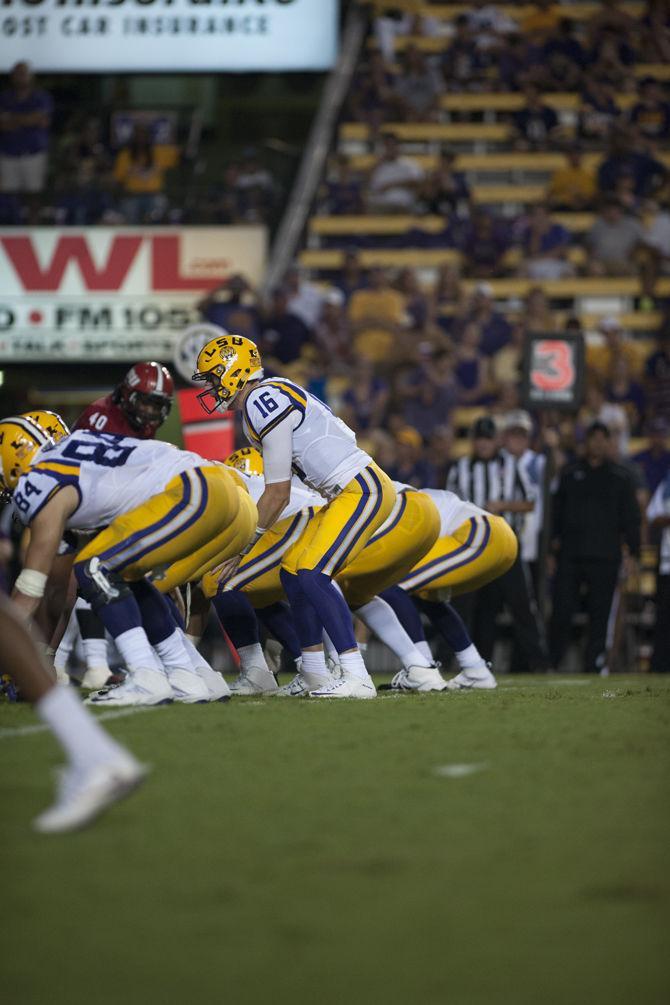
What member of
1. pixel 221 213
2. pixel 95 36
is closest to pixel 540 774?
pixel 221 213

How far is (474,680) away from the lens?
32.8 feet

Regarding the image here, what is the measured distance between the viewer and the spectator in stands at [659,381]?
16.2 meters

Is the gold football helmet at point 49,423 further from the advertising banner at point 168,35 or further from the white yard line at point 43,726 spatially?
the advertising banner at point 168,35

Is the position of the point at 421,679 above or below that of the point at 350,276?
below

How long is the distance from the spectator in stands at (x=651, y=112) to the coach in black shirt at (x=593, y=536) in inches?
303

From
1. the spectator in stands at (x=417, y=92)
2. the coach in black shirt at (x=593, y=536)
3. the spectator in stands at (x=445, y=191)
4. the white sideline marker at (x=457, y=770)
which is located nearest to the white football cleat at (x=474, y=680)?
the coach in black shirt at (x=593, y=536)

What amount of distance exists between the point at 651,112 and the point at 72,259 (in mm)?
7394

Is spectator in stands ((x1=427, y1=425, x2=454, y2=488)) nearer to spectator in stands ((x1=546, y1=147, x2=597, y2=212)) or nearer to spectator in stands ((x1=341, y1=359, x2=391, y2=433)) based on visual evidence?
spectator in stands ((x1=341, y1=359, x2=391, y2=433))

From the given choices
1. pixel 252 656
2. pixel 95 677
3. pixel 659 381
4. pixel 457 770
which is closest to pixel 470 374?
pixel 659 381

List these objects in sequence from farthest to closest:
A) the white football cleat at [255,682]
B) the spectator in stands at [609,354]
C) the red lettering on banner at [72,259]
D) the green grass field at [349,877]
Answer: the red lettering on banner at [72,259] < the spectator in stands at [609,354] < the white football cleat at [255,682] < the green grass field at [349,877]

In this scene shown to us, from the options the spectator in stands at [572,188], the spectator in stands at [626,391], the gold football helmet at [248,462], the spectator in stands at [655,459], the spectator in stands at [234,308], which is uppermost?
the spectator in stands at [572,188]

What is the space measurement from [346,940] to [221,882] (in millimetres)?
542

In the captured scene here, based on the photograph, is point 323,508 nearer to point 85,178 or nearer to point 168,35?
point 85,178

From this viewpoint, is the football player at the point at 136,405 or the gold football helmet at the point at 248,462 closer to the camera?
the football player at the point at 136,405
